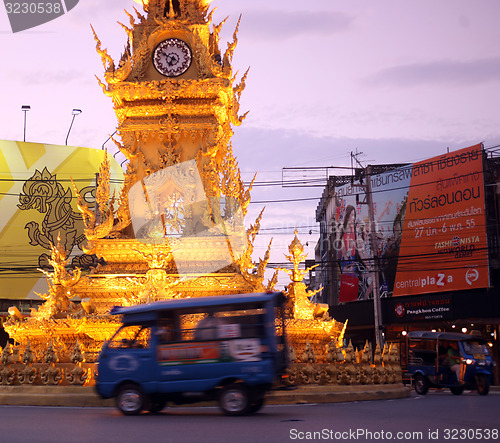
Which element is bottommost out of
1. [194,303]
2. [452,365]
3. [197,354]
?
[452,365]

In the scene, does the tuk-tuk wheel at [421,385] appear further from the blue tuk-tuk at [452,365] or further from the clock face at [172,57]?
the clock face at [172,57]

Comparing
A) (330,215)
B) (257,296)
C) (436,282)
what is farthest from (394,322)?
(257,296)

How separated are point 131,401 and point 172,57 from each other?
48.4 ft

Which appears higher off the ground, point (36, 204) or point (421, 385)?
point (36, 204)

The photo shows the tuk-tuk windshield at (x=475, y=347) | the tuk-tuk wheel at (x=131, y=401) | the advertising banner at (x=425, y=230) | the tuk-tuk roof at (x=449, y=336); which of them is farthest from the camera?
the advertising banner at (x=425, y=230)

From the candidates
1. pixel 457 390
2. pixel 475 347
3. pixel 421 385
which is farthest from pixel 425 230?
pixel 421 385

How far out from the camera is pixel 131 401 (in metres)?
16.7

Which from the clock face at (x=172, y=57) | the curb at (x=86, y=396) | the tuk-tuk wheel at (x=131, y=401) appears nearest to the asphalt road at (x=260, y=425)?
the tuk-tuk wheel at (x=131, y=401)

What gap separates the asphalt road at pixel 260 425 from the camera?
11992mm

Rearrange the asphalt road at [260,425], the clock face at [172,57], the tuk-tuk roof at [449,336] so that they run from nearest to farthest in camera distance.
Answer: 1. the asphalt road at [260,425]
2. the clock face at [172,57]
3. the tuk-tuk roof at [449,336]

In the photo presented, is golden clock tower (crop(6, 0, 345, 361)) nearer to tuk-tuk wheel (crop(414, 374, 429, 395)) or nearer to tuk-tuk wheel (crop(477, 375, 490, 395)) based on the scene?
tuk-tuk wheel (crop(414, 374, 429, 395))

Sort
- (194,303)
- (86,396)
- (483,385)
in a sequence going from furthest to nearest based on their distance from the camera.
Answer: (483,385) < (86,396) < (194,303)

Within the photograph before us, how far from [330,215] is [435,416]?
2221 inches

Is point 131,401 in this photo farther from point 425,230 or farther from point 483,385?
point 425,230
